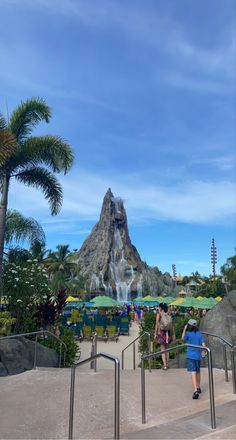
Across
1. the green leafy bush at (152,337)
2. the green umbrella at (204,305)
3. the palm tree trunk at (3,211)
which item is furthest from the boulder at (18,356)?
the green umbrella at (204,305)

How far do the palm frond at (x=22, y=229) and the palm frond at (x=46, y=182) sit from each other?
213 cm

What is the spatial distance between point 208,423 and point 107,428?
131 cm

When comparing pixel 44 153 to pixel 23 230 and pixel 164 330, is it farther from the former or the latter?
pixel 164 330

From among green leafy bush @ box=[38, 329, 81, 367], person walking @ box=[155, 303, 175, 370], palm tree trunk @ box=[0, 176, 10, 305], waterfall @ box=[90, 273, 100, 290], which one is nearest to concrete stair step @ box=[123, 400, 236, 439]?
person walking @ box=[155, 303, 175, 370]

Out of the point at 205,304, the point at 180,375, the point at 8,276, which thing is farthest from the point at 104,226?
the point at 180,375

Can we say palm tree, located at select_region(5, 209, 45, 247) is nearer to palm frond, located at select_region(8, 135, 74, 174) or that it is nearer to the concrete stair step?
palm frond, located at select_region(8, 135, 74, 174)

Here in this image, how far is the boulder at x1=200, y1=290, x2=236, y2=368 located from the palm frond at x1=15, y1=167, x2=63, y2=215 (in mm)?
7063

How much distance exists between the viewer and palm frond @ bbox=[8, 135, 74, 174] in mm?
13297

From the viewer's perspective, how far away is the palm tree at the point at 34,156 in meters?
13.2

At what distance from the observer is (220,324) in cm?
1045

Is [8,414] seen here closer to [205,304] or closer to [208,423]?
[208,423]

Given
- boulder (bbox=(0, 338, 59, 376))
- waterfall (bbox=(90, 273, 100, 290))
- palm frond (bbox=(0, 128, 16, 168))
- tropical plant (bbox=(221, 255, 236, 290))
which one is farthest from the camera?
waterfall (bbox=(90, 273, 100, 290))

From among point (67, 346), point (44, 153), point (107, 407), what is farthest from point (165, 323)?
point (44, 153)

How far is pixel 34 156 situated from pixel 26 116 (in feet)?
5.65
